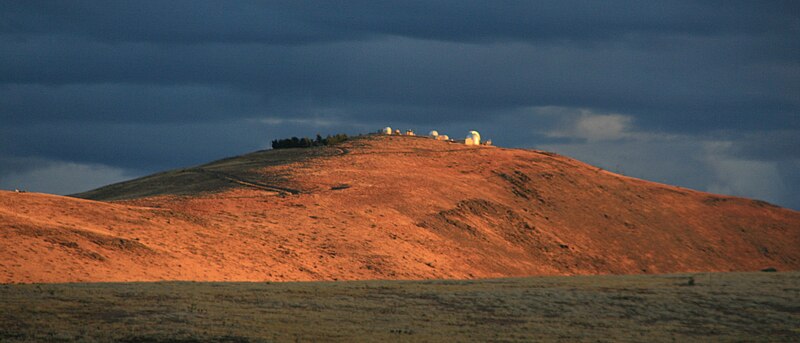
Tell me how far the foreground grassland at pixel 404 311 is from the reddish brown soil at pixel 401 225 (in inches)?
345

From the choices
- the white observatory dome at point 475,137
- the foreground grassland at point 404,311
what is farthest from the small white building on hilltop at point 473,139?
the foreground grassland at point 404,311

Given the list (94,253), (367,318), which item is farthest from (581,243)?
(367,318)

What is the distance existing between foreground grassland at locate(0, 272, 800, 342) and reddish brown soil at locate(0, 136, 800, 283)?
8761 millimetres

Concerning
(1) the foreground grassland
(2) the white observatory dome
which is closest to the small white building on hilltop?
(2) the white observatory dome

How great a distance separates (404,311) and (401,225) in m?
30.6

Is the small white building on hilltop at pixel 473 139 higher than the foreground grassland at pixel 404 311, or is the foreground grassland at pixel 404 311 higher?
the small white building on hilltop at pixel 473 139

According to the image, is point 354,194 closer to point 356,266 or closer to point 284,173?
Result: point 284,173

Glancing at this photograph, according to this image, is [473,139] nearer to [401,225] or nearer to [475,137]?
[475,137]

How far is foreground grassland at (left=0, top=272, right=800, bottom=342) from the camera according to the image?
102 feet

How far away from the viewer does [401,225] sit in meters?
67.1

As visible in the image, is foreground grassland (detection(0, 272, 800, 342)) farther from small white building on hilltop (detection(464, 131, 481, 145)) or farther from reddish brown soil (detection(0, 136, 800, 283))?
small white building on hilltop (detection(464, 131, 481, 145))

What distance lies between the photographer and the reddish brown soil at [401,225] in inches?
1977

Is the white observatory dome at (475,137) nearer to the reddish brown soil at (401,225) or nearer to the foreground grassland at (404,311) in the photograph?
the reddish brown soil at (401,225)

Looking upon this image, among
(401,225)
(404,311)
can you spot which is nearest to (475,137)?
(401,225)
